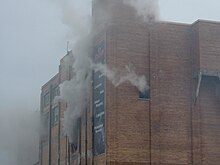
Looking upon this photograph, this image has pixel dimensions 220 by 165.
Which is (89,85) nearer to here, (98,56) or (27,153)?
(98,56)

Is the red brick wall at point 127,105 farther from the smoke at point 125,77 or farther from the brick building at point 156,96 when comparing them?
the smoke at point 125,77

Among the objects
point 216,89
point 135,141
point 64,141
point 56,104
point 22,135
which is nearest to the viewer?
point 135,141

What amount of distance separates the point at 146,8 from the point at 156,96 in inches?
238

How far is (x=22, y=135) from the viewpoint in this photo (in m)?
64.2

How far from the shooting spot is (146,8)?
4034cm

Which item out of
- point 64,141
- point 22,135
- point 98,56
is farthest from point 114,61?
point 22,135

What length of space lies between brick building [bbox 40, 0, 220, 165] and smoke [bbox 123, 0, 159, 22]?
0.41 metres

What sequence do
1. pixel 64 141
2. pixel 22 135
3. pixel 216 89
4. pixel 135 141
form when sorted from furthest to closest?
pixel 22 135
pixel 64 141
pixel 216 89
pixel 135 141

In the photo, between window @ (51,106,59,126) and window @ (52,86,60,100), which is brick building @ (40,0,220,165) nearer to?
window @ (51,106,59,126)

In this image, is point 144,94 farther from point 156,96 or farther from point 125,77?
point 125,77

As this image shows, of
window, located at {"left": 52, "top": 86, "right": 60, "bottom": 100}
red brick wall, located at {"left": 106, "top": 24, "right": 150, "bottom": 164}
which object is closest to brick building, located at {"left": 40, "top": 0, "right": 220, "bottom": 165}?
red brick wall, located at {"left": 106, "top": 24, "right": 150, "bottom": 164}

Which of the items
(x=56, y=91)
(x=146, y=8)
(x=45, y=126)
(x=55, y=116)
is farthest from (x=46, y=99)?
(x=146, y=8)

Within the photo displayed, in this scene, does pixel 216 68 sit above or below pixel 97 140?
above

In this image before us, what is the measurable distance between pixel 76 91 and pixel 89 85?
7.02 feet
